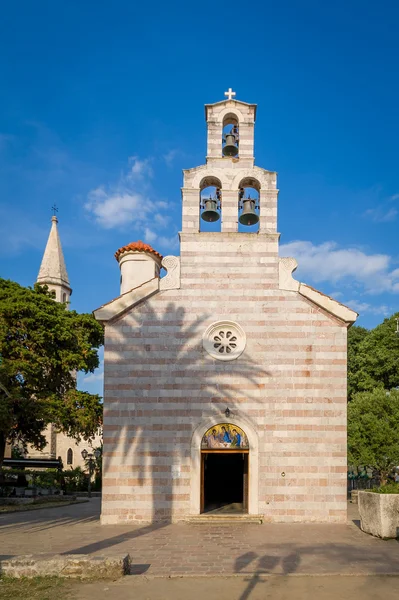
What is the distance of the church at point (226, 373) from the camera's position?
16906mm

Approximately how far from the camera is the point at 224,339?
18.0 m

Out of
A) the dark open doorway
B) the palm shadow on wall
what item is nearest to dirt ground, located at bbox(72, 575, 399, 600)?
the palm shadow on wall

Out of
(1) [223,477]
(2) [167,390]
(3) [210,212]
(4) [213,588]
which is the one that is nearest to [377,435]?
(1) [223,477]

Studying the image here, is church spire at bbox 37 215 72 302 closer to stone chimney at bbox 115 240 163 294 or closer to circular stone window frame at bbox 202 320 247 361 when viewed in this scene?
stone chimney at bbox 115 240 163 294

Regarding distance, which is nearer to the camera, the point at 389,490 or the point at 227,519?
the point at 389,490

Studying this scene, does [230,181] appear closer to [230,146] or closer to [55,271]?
[230,146]

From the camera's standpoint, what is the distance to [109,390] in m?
17.5

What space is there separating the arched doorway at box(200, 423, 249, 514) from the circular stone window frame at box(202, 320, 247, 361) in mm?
2287

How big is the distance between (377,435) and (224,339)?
34.1 feet

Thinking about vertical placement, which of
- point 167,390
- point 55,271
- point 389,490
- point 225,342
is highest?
point 55,271

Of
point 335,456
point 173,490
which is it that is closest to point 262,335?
point 335,456

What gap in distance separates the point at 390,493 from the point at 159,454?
22.9 feet

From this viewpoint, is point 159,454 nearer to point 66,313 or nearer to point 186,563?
point 186,563

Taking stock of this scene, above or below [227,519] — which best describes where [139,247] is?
above
